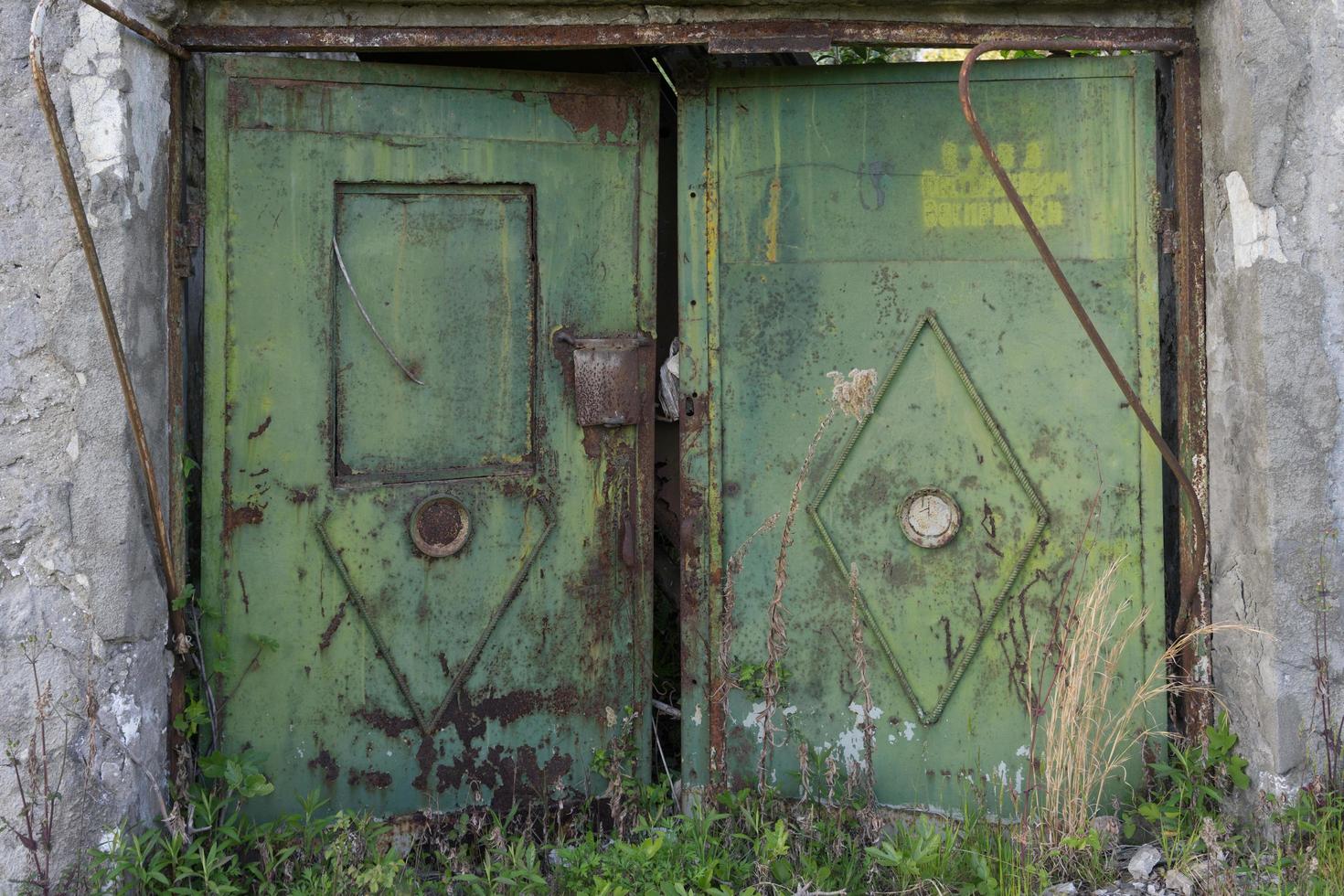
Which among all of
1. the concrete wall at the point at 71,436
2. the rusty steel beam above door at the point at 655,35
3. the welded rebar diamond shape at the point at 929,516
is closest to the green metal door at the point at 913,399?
the welded rebar diamond shape at the point at 929,516

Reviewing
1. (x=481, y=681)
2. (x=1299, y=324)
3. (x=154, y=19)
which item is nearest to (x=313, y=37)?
(x=154, y=19)

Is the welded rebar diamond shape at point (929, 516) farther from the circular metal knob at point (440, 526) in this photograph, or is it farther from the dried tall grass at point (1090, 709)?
the circular metal knob at point (440, 526)

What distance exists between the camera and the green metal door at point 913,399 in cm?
291

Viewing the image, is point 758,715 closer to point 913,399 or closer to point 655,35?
point 913,399

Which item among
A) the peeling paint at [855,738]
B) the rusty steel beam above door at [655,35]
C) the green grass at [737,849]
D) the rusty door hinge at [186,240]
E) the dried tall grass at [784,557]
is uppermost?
the rusty steel beam above door at [655,35]

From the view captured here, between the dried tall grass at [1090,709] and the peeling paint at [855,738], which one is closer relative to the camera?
the dried tall grass at [1090,709]

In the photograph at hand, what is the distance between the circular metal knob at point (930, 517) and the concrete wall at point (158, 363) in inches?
26.7

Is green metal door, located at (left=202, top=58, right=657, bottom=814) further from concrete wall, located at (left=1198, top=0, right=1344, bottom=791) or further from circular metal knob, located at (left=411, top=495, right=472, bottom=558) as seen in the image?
concrete wall, located at (left=1198, top=0, right=1344, bottom=791)

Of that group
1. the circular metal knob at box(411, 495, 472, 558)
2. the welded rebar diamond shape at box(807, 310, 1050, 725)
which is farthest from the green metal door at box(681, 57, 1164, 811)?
the circular metal knob at box(411, 495, 472, 558)

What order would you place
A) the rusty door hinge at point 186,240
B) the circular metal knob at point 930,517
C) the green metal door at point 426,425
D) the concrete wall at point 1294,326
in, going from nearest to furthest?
the concrete wall at point 1294,326 → the rusty door hinge at point 186,240 → the green metal door at point 426,425 → the circular metal knob at point 930,517

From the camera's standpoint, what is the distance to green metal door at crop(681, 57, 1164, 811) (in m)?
2.91

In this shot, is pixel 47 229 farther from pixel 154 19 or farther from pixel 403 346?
pixel 403 346

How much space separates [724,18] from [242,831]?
7.91 feet

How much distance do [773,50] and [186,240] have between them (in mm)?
1573
